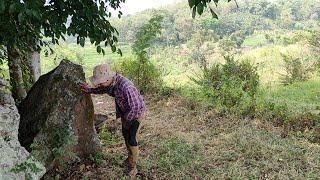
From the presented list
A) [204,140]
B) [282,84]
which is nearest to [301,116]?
[204,140]

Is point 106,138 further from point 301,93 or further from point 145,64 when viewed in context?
point 301,93

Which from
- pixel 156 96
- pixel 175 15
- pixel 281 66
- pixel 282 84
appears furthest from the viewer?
pixel 175 15

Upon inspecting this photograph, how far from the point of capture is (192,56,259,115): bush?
7.90 m

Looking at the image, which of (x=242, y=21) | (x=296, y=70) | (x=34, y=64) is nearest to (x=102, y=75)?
(x=34, y=64)

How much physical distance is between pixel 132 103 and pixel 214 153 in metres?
1.71

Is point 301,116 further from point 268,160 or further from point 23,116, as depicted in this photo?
point 23,116

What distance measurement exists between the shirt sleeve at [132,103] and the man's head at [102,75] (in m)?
0.25

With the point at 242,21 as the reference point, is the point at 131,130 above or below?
below

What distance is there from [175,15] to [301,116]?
54.1m

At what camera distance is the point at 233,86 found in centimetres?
857

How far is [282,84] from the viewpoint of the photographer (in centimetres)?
1619

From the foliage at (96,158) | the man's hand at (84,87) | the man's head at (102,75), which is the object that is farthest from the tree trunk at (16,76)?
the man's head at (102,75)

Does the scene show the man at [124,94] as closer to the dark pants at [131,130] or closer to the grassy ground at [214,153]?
the dark pants at [131,130]

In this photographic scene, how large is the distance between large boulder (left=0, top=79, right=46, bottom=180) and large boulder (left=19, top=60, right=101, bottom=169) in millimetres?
479
